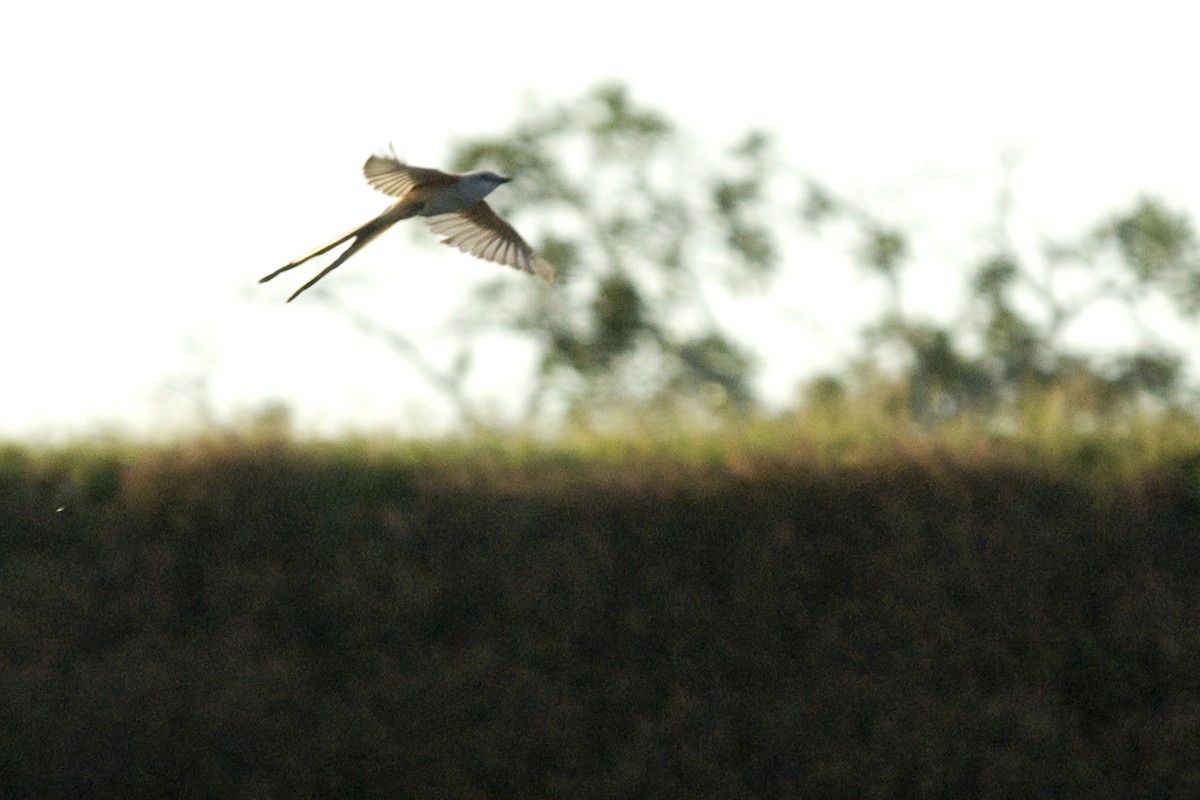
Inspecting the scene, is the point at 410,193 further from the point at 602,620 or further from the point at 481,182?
the point at 602,620

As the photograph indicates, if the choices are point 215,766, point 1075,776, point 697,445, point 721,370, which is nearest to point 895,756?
point 1075,776

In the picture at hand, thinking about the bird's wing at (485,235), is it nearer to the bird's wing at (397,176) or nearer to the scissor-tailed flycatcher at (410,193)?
A: the scissor-tailed flycatcher at (410,193)

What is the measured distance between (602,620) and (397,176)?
165 inches

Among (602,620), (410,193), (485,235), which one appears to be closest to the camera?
(410,193)

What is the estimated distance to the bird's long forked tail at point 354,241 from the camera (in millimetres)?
5512

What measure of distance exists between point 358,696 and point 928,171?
12.4m

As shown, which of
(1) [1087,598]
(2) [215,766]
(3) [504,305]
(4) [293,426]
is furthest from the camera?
(3) [504,305]

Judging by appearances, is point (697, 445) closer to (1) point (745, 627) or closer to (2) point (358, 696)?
(1) point (745, 627)

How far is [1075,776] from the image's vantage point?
910 cm

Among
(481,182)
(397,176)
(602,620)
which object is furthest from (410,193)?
(602,620)

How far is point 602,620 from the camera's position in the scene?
31.5 feet

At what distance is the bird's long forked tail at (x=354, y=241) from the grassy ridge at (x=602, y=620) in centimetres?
390

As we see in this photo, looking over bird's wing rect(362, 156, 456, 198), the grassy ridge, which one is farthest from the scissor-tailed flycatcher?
the grassy ridge

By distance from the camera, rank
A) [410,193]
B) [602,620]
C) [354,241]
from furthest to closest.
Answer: [602,620] < [410,193] < [354,241]
